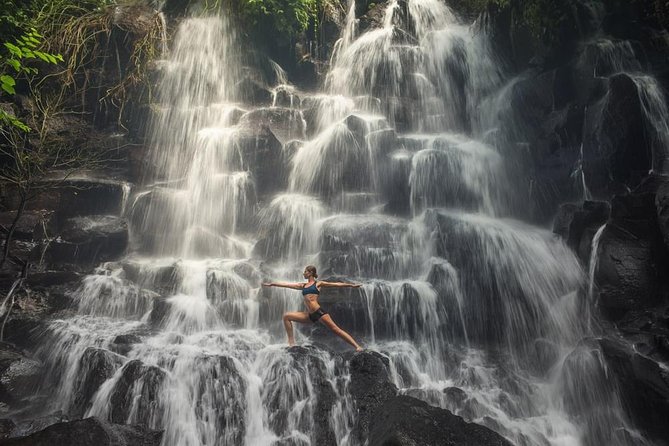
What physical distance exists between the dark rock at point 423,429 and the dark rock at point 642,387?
9.27 ft

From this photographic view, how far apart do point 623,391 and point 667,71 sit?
915 cm

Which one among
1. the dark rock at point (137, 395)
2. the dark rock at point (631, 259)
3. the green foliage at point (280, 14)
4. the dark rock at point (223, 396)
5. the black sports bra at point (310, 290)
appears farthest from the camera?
the green foliage at point (280, 14)

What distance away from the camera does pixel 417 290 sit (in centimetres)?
953

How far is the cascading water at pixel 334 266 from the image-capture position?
6949 mm

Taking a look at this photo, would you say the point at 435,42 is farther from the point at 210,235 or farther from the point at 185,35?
the point at 210,235

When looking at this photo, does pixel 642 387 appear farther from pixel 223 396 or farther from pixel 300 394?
pixel 223 396

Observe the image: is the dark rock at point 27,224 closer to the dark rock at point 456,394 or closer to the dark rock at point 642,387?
the dark rock at point 456,394

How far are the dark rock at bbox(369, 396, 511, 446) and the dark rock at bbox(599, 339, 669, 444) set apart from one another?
2826 mm

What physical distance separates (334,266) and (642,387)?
658cm

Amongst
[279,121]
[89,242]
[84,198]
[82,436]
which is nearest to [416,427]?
[82,436]

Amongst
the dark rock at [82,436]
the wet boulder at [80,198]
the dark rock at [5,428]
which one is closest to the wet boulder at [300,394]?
the dark rock at [82,436]

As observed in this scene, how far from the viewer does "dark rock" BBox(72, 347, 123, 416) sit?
6805mm

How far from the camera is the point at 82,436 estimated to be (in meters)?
4.86

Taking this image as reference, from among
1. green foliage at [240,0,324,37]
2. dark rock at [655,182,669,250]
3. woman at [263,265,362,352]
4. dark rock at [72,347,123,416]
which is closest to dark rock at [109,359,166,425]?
dark rock at [72,347,123,416]
